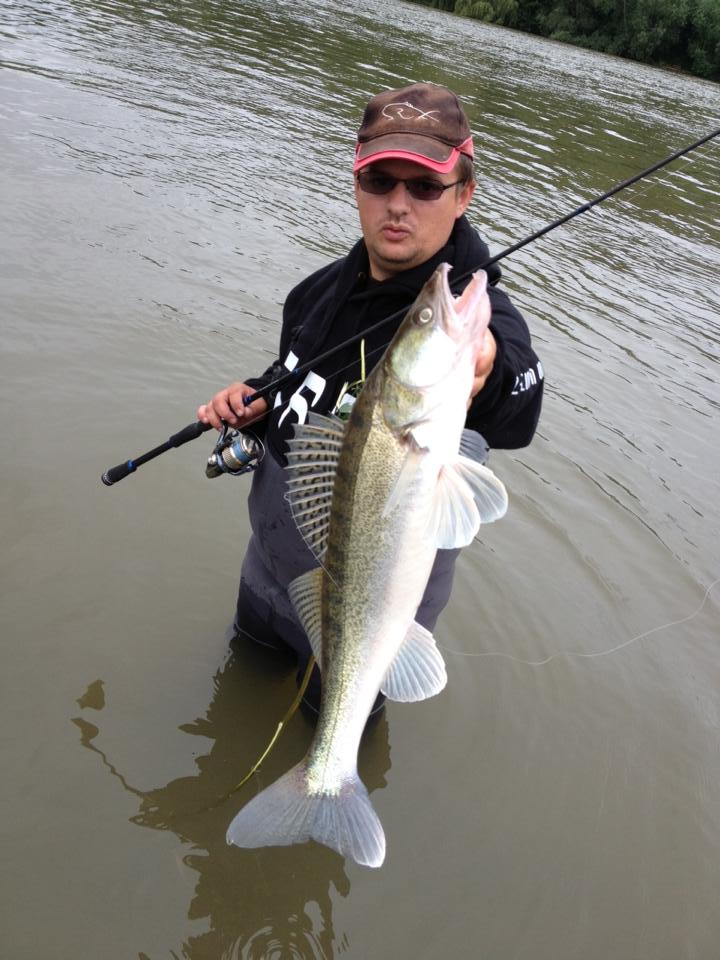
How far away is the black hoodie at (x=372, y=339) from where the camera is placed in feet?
8.35

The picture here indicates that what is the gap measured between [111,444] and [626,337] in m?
5.76

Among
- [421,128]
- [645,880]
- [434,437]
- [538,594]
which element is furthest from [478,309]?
[538,594]

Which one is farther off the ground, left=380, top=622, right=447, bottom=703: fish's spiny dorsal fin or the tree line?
left=380, top=622, right=447, bottom=703: fish's spiny dorsal fin

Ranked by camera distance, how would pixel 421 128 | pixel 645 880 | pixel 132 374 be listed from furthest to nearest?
1. pixel 132 374
2. pixel 645 880
3. pixel 421 128

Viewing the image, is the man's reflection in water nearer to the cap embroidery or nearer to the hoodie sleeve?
the hoodie sleeve

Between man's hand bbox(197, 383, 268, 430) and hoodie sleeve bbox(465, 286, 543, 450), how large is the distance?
1063 millimetres

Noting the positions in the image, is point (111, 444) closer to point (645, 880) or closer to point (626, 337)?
point (645, 880)

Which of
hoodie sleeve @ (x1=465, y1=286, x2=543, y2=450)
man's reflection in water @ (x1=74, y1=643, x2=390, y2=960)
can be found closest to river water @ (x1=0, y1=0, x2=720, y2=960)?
man's reflection in water @ (x1=74, y1=643, x2=390, y2=960)

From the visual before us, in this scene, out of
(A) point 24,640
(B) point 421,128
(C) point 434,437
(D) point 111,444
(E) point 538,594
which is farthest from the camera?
(D) point 111,444

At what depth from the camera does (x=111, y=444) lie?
213 inches

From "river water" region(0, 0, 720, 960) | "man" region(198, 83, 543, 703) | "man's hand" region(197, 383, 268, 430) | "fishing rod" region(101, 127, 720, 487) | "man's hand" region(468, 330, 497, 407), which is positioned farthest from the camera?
"man's hand" region(197, 383, 268, 430)

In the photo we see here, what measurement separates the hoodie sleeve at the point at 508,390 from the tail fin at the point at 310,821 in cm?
123

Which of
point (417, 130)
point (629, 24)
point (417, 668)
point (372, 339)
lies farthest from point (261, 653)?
point (629, 24)

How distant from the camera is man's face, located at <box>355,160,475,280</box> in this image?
2.71 m
